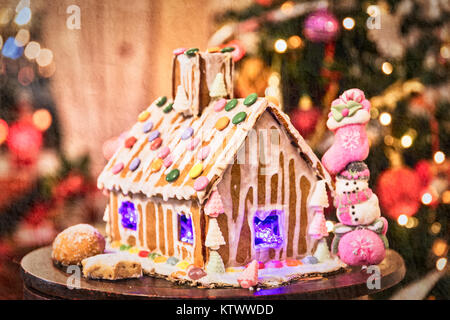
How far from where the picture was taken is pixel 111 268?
120 inches

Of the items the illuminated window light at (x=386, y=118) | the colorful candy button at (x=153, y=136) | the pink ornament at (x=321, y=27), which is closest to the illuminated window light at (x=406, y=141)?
the illuminated window light at (x=386, y=118)

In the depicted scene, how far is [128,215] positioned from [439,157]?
1.78 meters

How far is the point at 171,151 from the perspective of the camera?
11.2 ft

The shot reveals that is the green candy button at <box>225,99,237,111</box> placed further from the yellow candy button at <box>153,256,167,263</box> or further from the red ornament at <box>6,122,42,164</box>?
the red ornament at <box>6,122,42,164</box>

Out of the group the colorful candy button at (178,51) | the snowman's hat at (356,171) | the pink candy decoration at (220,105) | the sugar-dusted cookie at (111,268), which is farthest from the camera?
the colorful candy button at (178,51)

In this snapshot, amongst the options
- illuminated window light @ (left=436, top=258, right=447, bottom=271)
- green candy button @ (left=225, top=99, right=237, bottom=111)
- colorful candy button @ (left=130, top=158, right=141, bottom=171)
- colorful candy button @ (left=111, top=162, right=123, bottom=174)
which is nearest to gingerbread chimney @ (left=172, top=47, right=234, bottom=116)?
green candy button @ (left=225, top=99, right=237, bottom=111)

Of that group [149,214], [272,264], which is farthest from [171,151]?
[272,264]

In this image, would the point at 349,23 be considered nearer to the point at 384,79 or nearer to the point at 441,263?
the point at 384,79

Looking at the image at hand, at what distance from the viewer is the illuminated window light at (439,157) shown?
12.6ft

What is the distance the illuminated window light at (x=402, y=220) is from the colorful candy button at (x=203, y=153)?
1.48 metres

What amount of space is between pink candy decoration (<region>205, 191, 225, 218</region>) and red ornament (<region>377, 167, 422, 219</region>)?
1.44 meters

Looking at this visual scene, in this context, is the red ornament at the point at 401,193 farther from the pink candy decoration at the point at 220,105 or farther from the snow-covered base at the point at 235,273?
the pink candy decoration at the point at 220,105

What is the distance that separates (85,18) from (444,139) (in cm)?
208

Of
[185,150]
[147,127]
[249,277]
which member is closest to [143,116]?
[147,127]
